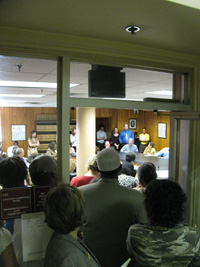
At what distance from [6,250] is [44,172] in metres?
0.54

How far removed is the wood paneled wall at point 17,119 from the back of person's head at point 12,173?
337 inches

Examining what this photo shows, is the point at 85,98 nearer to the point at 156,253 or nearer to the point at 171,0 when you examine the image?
the point at 171,0

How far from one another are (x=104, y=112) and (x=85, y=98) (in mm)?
9785

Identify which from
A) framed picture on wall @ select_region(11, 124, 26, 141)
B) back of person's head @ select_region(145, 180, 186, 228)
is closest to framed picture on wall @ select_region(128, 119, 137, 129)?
framed picture on wall @ select_region(11, 124, 26, 141)

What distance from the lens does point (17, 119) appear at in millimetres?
9961

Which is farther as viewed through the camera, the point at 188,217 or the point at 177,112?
the point at 188,217

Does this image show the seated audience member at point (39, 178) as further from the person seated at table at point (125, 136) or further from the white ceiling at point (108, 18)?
the person seated at table at point (125, 136)

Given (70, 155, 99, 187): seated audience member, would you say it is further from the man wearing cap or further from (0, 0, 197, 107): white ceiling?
(0, 0, 197, 107): white ceiling

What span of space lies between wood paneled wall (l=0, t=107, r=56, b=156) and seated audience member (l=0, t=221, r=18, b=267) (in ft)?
28.5

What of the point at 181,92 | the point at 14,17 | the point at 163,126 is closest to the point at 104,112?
the point at 163,126

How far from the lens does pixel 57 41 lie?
4.94 ft

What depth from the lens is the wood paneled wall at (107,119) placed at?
9766 mm

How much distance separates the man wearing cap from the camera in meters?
1.62

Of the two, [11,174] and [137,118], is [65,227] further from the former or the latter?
[137,118]
